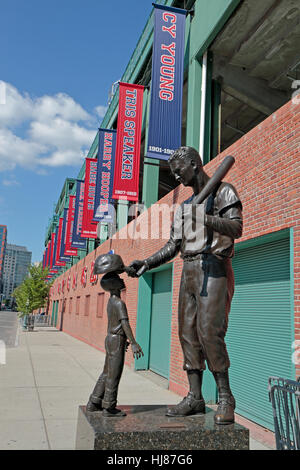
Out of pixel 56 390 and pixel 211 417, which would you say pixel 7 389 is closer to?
pixel 56 390

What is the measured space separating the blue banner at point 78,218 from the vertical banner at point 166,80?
11.8 meters

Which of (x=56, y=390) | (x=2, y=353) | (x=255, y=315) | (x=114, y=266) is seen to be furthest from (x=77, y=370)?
(x=114, y=266)

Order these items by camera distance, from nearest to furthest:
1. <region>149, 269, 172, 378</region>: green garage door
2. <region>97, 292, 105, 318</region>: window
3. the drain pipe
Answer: the drain pipe → <region>149, 269, 172, 378</region>: green garage door → <region>97, 292, 105, 318</region>: window

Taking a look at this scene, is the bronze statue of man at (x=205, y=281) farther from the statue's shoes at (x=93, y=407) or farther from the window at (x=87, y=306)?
the window at (x=87, y=306)

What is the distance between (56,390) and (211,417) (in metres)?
5.98

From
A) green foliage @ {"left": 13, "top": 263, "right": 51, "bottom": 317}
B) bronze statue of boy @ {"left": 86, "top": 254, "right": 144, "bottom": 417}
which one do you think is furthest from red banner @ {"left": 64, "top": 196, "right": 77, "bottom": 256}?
bronze statue of boy @ {"left": 86, "top": 254, "right": 144, "bottom": 417}

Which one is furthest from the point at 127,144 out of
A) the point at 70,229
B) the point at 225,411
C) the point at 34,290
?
the point at 34,290

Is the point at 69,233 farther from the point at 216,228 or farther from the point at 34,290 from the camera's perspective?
Answer: the point at 216,228

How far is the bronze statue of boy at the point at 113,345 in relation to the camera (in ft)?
10.6

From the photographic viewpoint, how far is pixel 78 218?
21188 mm

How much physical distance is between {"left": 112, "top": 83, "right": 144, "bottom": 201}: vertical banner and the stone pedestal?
357 inches

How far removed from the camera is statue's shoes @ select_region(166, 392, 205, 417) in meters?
3.24

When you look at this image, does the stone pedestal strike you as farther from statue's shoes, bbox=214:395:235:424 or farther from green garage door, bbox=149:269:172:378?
green garage door, bbox=149:269:172:378

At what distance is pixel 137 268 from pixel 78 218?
59.3 ft
